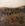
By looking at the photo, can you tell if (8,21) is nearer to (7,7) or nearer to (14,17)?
(14,17)

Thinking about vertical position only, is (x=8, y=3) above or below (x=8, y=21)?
above

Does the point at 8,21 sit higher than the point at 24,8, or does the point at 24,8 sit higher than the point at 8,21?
the point at 24,8

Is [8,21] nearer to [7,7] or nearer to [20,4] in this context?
[7,7]

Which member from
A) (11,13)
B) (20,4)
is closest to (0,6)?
(11,13)

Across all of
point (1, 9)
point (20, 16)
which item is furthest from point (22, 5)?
point (1, 9)

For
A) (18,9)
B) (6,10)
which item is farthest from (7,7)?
(18,9)

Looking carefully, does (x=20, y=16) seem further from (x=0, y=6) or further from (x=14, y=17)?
(x=0, y=6)

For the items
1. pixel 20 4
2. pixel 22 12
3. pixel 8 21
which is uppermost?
pixel 20 4
